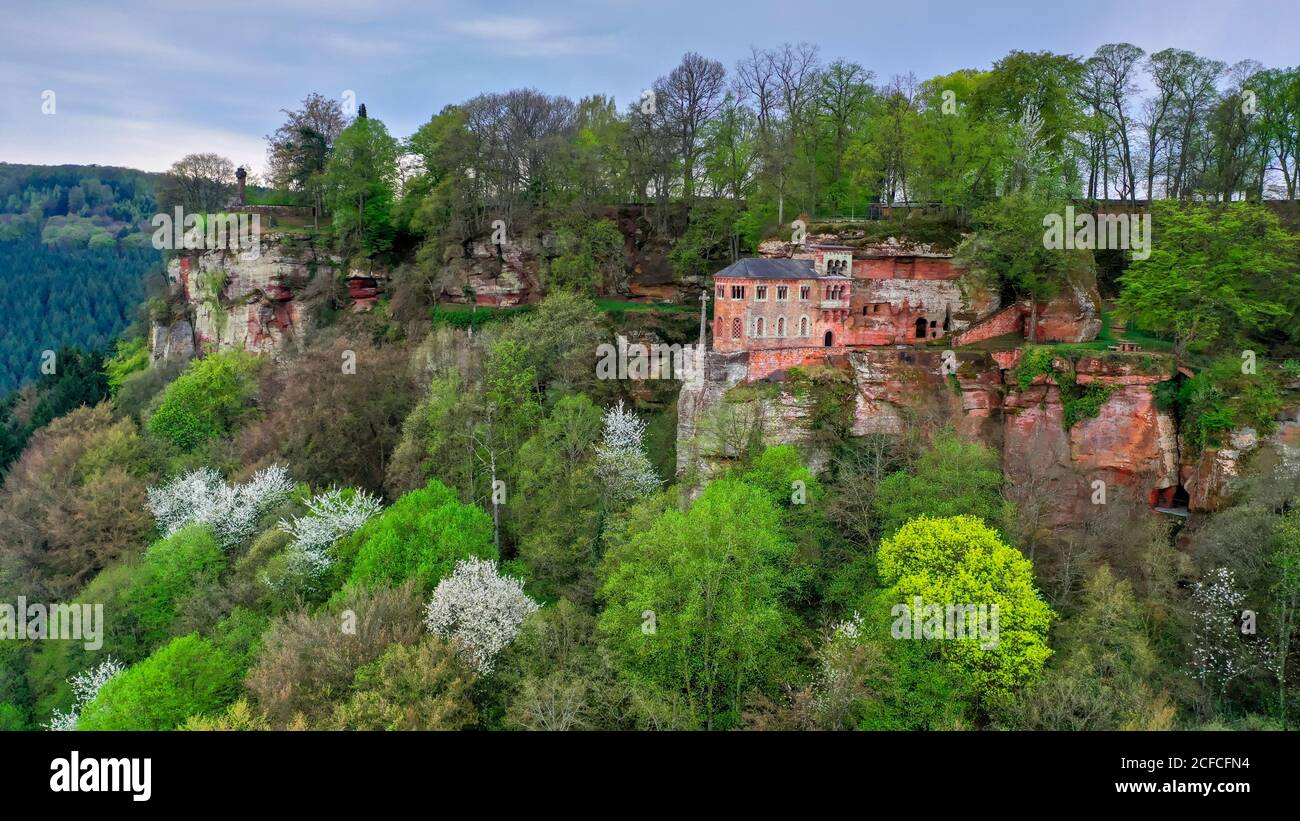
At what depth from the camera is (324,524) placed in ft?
106

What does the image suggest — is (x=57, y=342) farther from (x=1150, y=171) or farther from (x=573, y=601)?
(x=1150, y=171)

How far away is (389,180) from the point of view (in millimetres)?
55188

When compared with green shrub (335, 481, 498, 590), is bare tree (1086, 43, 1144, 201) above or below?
above

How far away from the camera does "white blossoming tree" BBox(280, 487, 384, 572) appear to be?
1219 inches

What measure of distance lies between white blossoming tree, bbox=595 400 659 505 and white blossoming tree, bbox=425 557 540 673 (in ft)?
21.9

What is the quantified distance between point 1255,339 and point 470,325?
38219 millimetres

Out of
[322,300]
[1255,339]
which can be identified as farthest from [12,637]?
[1255,339]

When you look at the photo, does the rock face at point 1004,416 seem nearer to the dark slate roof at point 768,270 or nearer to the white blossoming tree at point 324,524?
the dark slate roof at point 768,270

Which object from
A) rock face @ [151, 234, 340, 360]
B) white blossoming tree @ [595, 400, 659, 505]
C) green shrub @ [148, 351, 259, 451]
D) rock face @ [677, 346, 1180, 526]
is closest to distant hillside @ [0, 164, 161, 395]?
rock face @ [151, 234, 340, 360]

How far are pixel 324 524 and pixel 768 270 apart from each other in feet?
69.8

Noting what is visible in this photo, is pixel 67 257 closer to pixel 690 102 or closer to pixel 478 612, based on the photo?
pixel 690 102

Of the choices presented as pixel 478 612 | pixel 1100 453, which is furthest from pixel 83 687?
pixel 1100 453

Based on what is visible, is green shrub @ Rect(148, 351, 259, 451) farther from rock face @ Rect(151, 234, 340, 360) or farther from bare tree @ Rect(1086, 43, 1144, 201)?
bare tree @ Rect(1086, 43, 1144, 201)

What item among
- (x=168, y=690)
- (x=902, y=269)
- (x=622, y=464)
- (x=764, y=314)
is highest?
(x=902, y=269)
